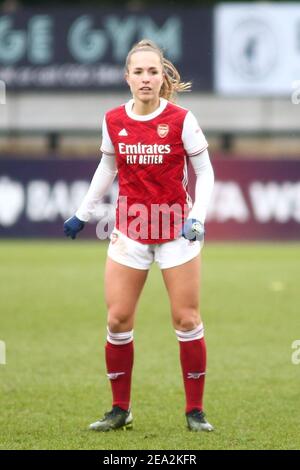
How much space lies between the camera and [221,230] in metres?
20.4

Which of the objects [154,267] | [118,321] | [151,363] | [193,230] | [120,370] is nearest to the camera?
[193,230]

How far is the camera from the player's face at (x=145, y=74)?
6.33m

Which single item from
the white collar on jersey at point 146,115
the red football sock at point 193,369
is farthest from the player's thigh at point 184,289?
the white collar on jersey at point 146,115

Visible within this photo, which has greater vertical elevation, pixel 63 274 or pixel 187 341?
pixel 187 341

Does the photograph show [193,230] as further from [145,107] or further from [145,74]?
[145,74]

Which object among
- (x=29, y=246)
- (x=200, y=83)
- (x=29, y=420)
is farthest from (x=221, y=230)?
(x=29, y=420)

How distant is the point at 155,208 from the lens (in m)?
6.52

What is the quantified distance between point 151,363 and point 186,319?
249 cm

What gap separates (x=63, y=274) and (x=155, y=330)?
5.05 metres

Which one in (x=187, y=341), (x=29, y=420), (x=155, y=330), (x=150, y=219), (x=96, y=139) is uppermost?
(x=150, y=219)

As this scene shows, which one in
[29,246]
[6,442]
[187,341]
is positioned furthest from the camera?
[29,246]

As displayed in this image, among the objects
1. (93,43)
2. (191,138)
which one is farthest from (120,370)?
(93,43)
